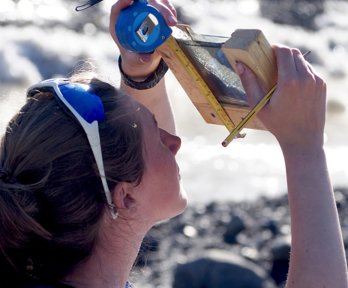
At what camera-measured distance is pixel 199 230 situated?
9.25 meters

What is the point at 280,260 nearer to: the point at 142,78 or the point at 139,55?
the point at 142,78

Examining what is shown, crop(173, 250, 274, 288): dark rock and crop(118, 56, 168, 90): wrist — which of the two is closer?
crop(118, 56, 168, 90): wrist

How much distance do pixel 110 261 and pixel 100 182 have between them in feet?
0.85

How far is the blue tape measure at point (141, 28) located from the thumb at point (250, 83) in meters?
0.29

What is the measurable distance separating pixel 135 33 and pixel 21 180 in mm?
538

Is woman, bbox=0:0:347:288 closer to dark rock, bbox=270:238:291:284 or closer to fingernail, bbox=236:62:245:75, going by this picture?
fingernail, bbox=236:62:245:75

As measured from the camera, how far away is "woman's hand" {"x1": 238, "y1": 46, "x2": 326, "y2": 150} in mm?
2764

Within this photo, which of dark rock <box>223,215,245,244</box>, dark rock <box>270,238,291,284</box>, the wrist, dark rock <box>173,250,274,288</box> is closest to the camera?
the wrist

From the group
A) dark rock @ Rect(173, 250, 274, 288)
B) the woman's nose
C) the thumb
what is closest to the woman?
the thumb

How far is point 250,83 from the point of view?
2783mm

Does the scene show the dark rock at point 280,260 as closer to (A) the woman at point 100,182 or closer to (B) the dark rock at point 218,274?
(B) the dark rock at point 218,274

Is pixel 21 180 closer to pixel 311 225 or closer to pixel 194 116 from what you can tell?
pixel 311 225

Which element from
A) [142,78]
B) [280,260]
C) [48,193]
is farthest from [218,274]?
[48,193]

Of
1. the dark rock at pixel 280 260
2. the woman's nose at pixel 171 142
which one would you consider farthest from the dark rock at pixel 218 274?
the woman's nose at pixel 171 142
